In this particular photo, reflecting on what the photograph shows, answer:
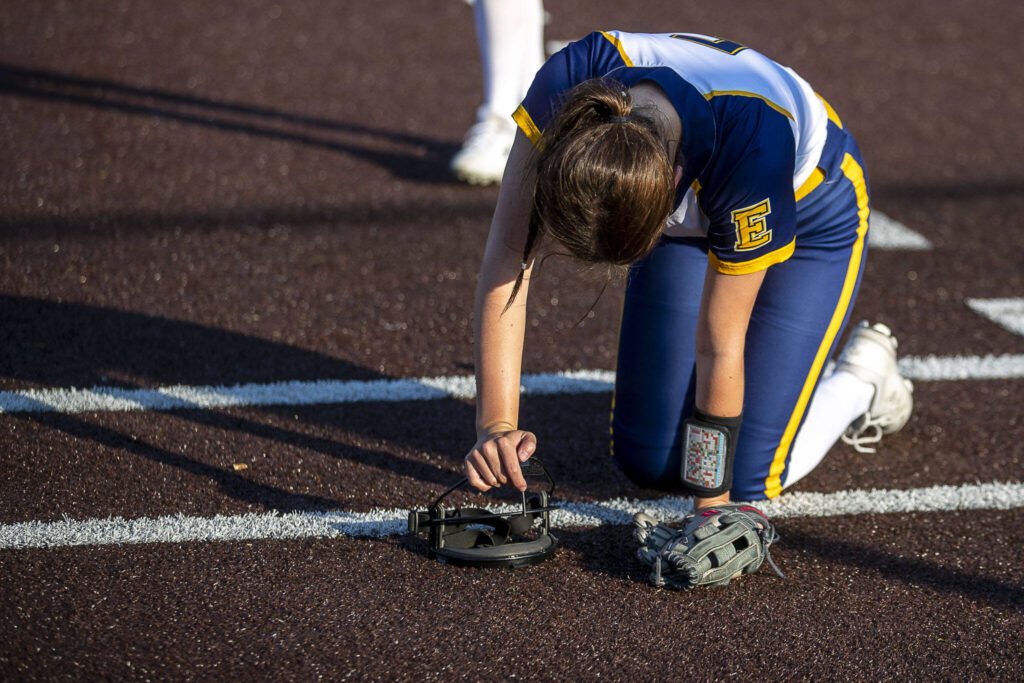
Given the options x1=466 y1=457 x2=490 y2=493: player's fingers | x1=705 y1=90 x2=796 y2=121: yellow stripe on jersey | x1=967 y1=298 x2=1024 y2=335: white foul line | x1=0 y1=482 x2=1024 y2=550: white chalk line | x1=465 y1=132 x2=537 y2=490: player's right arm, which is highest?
x1=705 y1=90 x2=796 y2=121: yellow stripe on jersey

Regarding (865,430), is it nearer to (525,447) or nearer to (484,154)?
(525,447)

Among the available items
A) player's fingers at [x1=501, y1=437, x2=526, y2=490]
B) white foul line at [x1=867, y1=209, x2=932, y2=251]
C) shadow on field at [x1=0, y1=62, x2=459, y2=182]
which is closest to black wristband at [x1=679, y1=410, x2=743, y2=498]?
player's fingers at [x1=501, y1=437, x2=526, y2=490]

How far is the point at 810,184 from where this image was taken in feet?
9.57

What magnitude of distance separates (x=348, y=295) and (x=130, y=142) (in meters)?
2.01

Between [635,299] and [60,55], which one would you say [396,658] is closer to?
[635,299]

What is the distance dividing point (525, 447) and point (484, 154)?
3.09 metres

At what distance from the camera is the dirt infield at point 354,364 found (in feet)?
8.13

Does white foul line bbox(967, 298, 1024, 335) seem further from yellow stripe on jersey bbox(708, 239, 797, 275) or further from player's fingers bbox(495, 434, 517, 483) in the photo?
player's fingers bbox(495, 434, 517, 483)

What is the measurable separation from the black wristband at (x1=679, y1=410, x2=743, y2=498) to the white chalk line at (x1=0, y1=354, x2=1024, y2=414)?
0.96 metres

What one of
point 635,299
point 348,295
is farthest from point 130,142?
point 635,299

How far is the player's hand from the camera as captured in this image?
239 centimetres

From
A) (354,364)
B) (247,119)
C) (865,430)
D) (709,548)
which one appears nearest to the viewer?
(709,548)

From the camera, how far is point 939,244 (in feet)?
16.1

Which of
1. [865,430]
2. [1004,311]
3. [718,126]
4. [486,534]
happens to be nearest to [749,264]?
[718,126]
